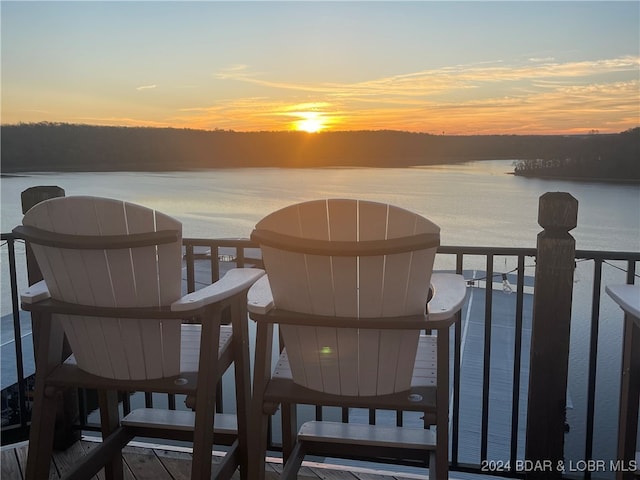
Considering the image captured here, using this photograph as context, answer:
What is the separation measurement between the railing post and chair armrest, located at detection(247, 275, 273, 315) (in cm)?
109

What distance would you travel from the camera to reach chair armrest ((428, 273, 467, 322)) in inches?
59.6

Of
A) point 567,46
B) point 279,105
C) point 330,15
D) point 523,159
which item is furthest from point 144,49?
point 567,46

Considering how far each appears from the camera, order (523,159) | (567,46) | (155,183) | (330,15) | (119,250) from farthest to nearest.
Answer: (155,183) < (567,46) < (330,15) < (523,159) < (119,250)

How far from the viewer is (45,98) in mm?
14336

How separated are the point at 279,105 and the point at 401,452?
1324 centimetres

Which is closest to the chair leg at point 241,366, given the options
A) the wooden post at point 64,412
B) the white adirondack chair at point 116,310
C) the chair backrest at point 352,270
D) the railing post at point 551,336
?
the white adirondack chair at point 116,310

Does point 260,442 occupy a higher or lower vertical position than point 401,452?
higher

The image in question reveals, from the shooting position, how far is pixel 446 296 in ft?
5.42

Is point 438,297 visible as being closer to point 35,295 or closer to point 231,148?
point 35,295

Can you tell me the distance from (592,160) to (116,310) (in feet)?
21.4

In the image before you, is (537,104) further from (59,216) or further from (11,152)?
(59,216)

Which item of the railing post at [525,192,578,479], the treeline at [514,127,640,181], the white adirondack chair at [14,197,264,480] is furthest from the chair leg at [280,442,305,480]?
the treeline at [514,127,640,181]

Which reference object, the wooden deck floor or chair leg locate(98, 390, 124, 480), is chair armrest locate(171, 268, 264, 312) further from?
the wooden deck floor

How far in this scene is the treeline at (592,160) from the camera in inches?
249
